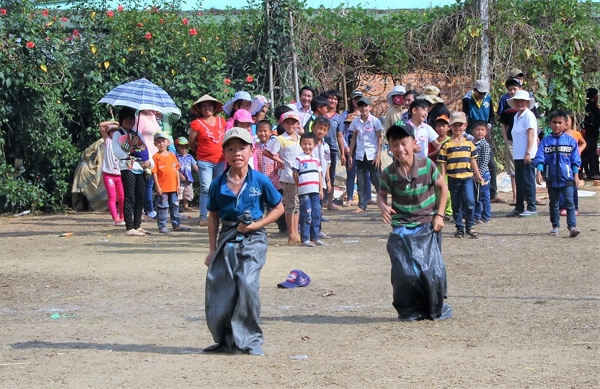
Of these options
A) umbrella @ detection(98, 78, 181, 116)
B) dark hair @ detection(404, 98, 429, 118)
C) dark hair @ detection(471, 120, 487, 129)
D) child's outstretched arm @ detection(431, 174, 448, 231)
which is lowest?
child's outstretched arm @ detection(431, 174, 448, 231)

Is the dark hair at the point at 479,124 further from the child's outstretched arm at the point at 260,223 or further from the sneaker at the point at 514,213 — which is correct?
the child's outstretched arm at the point at 260,223

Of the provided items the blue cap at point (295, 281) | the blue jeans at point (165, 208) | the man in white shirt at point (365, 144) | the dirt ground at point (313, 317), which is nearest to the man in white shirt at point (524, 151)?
the dirt ground at point (313, 317)

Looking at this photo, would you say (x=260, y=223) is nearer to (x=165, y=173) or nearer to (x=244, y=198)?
(x=244, y=198)

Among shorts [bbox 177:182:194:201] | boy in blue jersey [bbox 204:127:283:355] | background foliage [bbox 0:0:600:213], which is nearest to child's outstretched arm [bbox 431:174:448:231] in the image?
boy in blue jersey [bbox 204:127:283:355]

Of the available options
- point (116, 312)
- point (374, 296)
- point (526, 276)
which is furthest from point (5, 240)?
point (526, 276)

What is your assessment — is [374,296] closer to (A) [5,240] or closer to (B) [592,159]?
(A) [5,240]

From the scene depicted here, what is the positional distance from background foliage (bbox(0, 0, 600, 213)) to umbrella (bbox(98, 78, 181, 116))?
11.3ft

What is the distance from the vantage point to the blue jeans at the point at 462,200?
1177 centimetres

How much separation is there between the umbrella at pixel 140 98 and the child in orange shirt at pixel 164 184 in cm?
63

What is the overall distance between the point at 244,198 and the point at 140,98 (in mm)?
5950

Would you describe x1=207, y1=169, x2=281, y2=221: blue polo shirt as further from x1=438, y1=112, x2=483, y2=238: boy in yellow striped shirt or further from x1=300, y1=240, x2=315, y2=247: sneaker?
x1=438, y1=112, x2=483, y2=238: boy in yellow striped shirt

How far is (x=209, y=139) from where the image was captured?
1258 centimetres

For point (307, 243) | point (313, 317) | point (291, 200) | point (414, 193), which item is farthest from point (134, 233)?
point (414, 193)

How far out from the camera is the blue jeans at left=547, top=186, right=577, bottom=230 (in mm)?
11391
